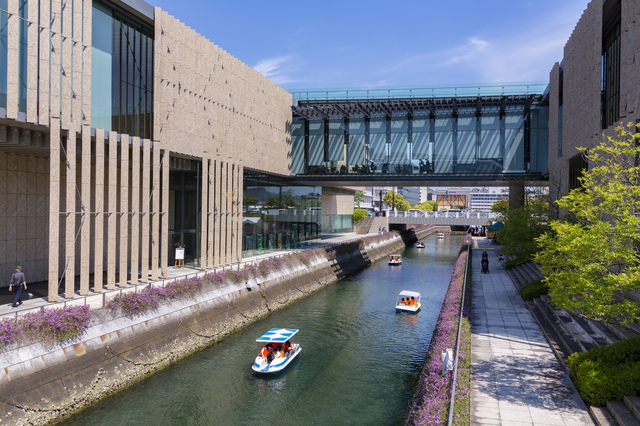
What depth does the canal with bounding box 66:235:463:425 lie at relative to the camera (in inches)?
642

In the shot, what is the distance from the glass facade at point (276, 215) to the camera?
40.7 meters

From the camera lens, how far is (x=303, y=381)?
19.5 meters

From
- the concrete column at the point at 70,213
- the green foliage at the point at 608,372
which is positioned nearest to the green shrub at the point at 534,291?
the green foliage at the point at 608,372

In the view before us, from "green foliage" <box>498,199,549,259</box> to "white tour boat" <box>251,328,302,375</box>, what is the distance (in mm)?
21180

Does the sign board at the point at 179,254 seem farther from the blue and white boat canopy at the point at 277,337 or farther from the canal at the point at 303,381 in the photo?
the blue and white boat canopy at the point at 277,337

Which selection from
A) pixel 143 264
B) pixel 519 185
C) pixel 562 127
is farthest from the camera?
pixel 519 185

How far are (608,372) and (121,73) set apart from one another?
27394 millimetres

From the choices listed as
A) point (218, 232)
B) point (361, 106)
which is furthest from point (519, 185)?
point (218, 232)

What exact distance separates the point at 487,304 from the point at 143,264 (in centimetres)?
2020

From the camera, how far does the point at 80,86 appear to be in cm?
2284

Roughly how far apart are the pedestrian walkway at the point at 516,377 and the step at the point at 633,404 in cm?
104

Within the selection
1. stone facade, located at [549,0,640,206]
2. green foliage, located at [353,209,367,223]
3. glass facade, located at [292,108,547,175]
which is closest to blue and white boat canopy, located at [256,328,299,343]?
stone facade, located at [549,0,640,206]

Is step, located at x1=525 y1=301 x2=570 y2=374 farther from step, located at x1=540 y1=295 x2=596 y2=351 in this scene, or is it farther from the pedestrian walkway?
step, located at x1=540 y1=295 x2=596 y2=351

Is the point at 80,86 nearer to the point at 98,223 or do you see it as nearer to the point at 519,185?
the point at 98,223
